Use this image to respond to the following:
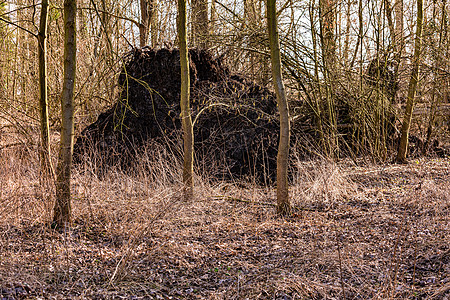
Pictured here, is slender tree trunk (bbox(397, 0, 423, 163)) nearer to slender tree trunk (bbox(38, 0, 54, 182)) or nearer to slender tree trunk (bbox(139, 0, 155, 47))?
slender tree trunk (bbox(139, 0, 155, 47))

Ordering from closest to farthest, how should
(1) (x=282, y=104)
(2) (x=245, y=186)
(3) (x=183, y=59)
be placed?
(1) (x=282, y=104)
(3) (x=183, y=59)
(2) (x=245, y=186)

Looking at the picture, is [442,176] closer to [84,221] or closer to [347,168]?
[347,168]

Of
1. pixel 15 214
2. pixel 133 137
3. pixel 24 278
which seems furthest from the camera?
pixel 133 137

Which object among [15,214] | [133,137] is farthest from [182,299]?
[133,137]

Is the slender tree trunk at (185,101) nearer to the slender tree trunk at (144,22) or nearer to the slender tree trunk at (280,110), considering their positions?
the slender tree trunk at (280,110)

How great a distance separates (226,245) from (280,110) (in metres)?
2.02

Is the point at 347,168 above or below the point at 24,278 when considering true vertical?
above

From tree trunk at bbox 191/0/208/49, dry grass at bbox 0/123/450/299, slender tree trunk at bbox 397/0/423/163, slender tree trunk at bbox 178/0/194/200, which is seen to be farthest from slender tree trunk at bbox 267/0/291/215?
slender tree trunk at bbox 397/0/423/163

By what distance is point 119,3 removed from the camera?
39.3ft

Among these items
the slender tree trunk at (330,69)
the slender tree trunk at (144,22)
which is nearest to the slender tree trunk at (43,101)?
the slender tree trunk at (330,69)

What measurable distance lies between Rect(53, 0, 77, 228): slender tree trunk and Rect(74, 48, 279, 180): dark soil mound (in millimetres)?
3346

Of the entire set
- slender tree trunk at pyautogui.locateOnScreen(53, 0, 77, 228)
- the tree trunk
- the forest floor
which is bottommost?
the forest floor

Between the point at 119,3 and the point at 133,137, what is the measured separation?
218 inches

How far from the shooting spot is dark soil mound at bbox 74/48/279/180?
8336 millimetres
